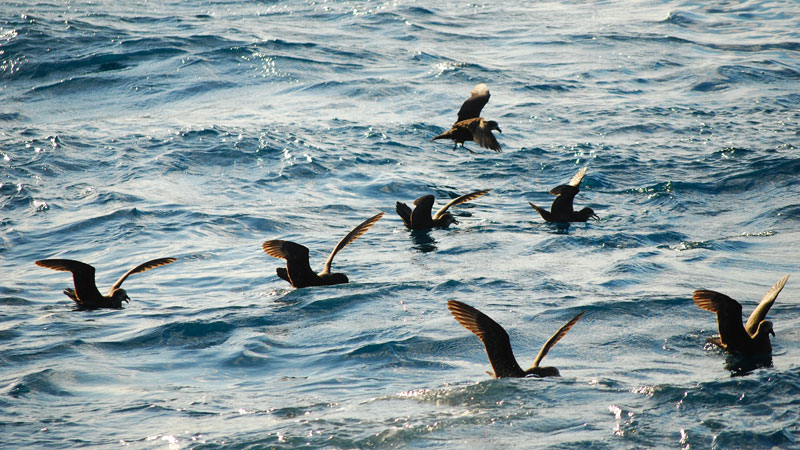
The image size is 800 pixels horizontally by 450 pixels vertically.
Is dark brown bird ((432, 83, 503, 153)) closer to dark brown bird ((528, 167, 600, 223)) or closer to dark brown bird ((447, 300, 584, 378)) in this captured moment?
dark brown bird ((528, 167, 600, 223))

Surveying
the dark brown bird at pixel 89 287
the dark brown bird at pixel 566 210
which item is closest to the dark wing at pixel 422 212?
the dark brown bird at pixel 566 210

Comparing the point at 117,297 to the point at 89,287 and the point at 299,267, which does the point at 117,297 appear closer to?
the point at 89,287

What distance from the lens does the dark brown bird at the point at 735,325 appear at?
641 cm

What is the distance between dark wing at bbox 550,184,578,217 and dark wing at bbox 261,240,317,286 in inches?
148

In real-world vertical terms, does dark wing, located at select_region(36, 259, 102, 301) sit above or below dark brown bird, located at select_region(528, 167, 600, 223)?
above

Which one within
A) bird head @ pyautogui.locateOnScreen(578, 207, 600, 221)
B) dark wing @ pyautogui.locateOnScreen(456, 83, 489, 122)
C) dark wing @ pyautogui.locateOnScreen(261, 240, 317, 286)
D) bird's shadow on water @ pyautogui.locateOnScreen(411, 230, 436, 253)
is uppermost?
dark wing @ pyautogui.locateOnScreen(456, 83, 489, 122)

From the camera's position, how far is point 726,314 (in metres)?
6.48

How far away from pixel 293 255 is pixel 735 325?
4.33 metres

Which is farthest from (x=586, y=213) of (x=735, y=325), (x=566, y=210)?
(x=735, y=325)

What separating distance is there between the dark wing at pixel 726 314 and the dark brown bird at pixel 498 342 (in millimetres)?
1108

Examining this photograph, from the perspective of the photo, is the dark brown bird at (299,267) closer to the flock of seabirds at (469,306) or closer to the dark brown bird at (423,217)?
the flock of seabirds at (469,306)

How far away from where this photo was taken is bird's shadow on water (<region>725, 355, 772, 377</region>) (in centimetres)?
629

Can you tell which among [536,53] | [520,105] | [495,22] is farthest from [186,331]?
[495,22]

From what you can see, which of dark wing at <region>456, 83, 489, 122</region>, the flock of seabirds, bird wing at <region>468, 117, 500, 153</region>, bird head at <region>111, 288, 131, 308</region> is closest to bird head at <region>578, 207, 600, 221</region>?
the flock of seabirds
